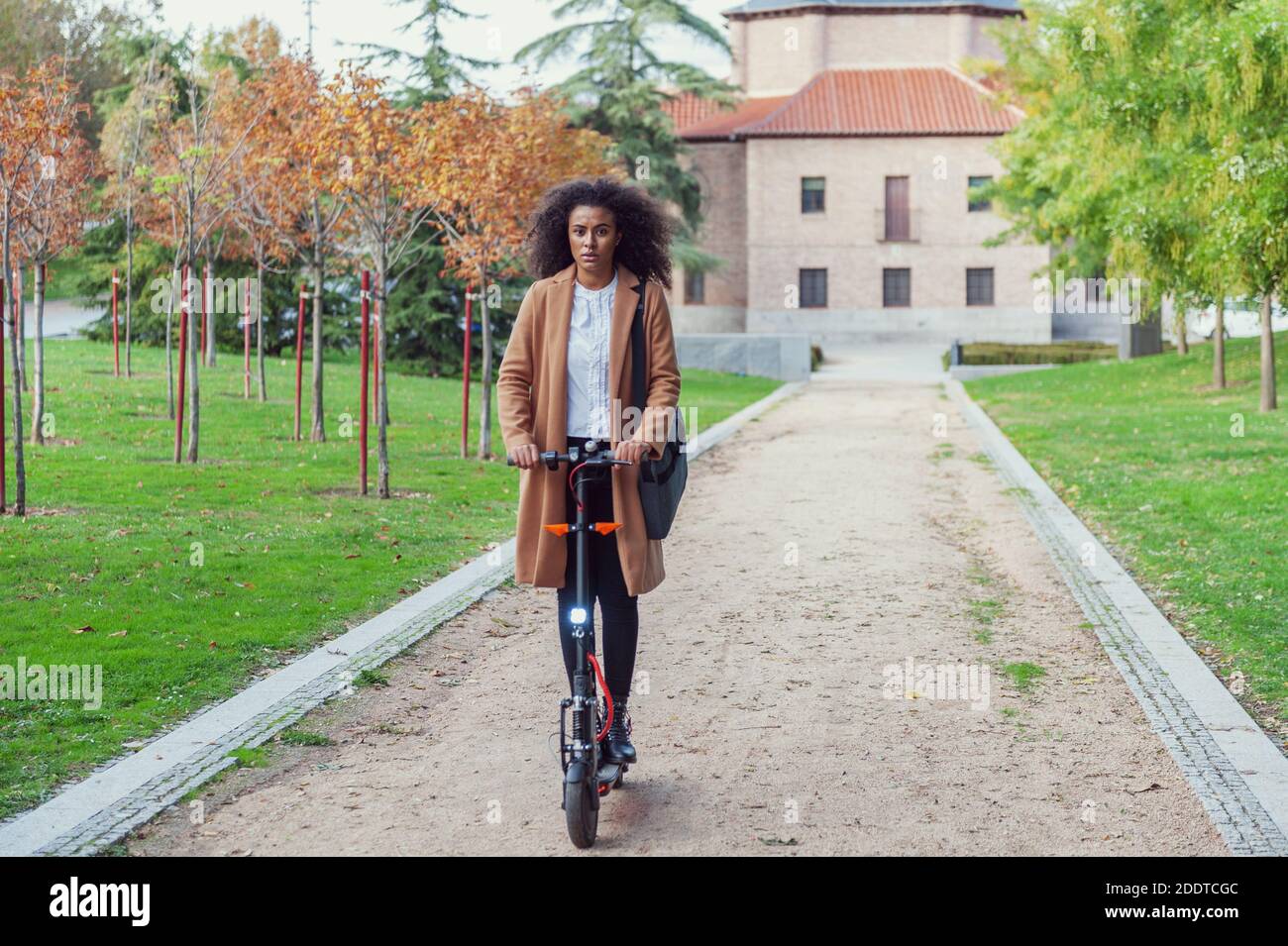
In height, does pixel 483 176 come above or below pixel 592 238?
above

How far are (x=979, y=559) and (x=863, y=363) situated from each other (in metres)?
33.3

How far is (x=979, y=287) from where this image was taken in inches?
2092

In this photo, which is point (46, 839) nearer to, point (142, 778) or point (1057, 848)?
point (142, 778)

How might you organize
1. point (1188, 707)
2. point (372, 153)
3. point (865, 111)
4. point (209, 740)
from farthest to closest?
point (865, 111), point (372, 153), point (1188, 707), point (209, 740)

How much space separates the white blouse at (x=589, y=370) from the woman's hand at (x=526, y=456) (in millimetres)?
225

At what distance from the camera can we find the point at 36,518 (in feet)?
36.8

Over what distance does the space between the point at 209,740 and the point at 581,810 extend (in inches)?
77.3

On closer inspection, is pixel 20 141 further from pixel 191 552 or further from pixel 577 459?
pixel 577 459

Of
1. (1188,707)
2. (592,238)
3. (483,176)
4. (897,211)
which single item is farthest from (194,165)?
(897,211)

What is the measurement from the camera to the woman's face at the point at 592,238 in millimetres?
5156

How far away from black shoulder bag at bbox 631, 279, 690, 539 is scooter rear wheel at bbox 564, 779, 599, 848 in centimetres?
→ 90

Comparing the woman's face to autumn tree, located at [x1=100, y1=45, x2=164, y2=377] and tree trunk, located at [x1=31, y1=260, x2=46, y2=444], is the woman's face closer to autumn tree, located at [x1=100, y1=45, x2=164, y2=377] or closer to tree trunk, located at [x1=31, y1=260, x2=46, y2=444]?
tree trunk, located at [x1=31, y1=260, x2=46, y2=444]

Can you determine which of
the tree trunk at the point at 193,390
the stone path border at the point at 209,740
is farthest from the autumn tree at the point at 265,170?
the stone path border at the point at 209,740

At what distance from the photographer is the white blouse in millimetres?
5164
